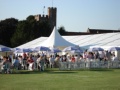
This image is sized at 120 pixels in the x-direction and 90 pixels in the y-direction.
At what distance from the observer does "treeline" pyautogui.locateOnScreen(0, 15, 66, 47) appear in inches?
2904

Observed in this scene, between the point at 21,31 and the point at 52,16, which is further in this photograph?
the point at 52,16

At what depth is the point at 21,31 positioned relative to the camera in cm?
7450

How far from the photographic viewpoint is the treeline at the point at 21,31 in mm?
73750

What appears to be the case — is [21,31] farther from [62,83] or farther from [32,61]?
[62,83]

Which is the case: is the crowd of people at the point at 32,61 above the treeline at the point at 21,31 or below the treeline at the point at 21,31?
below

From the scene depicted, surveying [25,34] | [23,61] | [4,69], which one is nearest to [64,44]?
[23,61]

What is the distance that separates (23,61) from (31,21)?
155 feet

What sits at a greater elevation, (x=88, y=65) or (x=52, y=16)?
(x=52, y=16)

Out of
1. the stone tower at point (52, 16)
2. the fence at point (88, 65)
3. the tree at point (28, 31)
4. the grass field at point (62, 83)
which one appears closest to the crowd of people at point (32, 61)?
the fence at point (88, 65)

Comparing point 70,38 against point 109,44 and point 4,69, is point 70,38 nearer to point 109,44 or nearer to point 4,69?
point 109,44

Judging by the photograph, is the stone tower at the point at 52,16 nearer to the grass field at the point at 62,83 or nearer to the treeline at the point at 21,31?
the treeline at the point at 21,31

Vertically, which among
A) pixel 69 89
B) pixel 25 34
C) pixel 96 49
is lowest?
pixel 69 89

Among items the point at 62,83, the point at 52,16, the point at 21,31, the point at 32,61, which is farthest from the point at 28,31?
the point at 62,83

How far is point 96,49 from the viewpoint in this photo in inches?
1350
